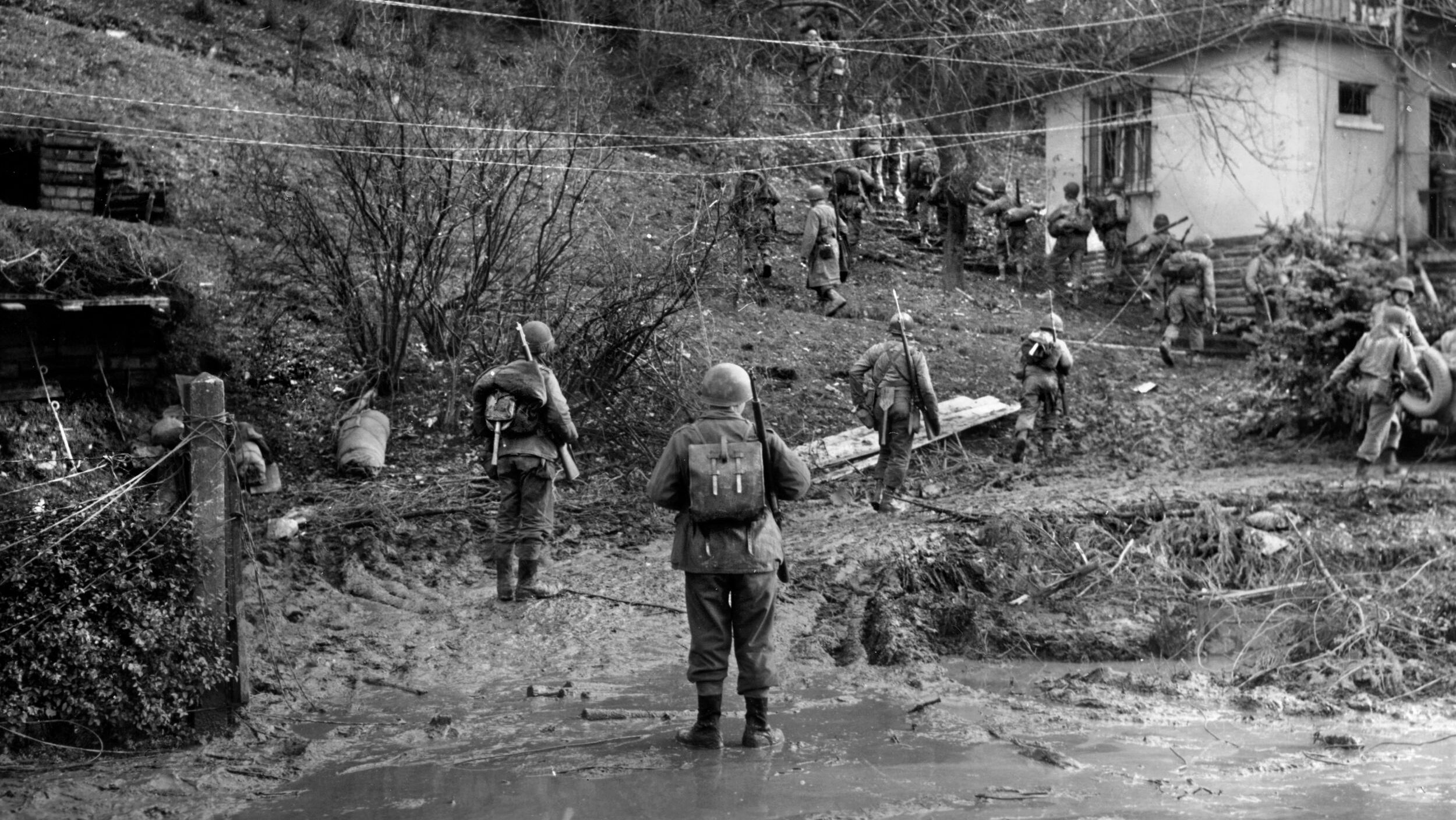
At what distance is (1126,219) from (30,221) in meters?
16.3

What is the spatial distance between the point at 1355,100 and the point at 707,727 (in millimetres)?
19291

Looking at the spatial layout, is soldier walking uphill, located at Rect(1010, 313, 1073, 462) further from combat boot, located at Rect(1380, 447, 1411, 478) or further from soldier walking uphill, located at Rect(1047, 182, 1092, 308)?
soldier walking uphill, located at Rect(1047, 182, 1092, 308)

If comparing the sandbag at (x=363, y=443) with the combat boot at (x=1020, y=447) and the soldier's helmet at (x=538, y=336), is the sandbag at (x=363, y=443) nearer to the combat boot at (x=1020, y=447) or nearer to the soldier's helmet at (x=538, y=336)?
the soldier's helmet at (x=538, y=336)

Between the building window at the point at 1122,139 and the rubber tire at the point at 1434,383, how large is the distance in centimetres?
926

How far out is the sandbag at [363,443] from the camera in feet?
39.1

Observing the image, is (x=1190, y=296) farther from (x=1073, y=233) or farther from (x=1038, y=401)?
(x=1038, y=401)

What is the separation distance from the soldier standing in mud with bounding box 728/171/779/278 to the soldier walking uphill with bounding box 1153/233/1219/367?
5644 mm

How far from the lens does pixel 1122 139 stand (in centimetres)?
2319

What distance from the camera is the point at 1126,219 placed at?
22312mm

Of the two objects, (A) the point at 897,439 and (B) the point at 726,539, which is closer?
(B) the point at 726,539

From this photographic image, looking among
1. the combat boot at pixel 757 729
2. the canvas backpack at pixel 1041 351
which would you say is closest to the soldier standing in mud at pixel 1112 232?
the canvas backpack at pixel 1041 351

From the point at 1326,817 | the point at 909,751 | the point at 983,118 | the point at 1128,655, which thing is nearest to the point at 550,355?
the point at 1128,655

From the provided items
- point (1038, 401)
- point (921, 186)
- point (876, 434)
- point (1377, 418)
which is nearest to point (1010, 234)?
point (921, 186)

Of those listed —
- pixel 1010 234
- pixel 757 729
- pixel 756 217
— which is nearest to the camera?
pixel 757 729
